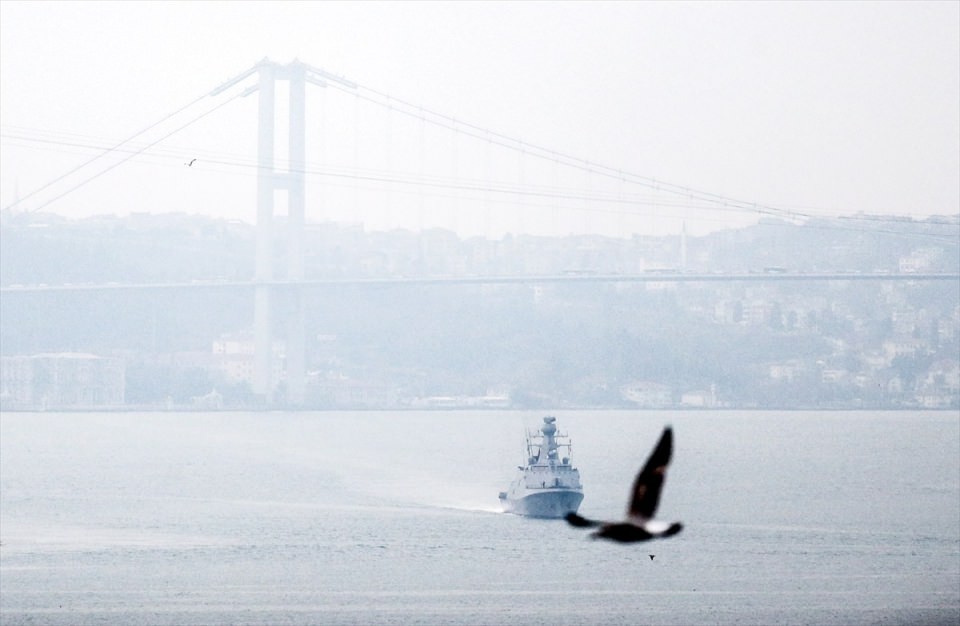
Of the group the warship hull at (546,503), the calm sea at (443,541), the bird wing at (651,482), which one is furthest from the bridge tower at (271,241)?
the bird wing at (651,482)

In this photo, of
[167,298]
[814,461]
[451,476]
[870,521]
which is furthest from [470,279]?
[167,298]

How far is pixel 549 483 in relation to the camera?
92.1 feet

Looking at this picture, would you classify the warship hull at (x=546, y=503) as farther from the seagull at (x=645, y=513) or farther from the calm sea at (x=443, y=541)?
the seagull at (x=645, y=513)

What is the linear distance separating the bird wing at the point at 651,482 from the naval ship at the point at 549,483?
2434cm

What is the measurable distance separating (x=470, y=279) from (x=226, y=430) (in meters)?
23.1

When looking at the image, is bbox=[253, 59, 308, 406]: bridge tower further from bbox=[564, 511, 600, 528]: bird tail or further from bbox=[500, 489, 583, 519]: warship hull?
bbox=[564, 511, 600, 528]: bird tail

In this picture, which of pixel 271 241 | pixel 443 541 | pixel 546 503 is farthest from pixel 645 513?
pixel 271 241

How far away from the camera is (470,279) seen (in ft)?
158

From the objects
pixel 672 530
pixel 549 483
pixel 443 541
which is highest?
pixel 672 530

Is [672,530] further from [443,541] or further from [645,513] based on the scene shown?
[443,541]

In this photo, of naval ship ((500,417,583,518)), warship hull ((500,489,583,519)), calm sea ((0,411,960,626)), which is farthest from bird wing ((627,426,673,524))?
warship hull ((500,489,583,519))

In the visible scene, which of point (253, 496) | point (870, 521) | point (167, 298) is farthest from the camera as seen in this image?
point (167, 298)

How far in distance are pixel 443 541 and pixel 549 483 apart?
2.47m

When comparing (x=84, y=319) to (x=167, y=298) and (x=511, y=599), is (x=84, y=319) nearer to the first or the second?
(x=167, y=298)
